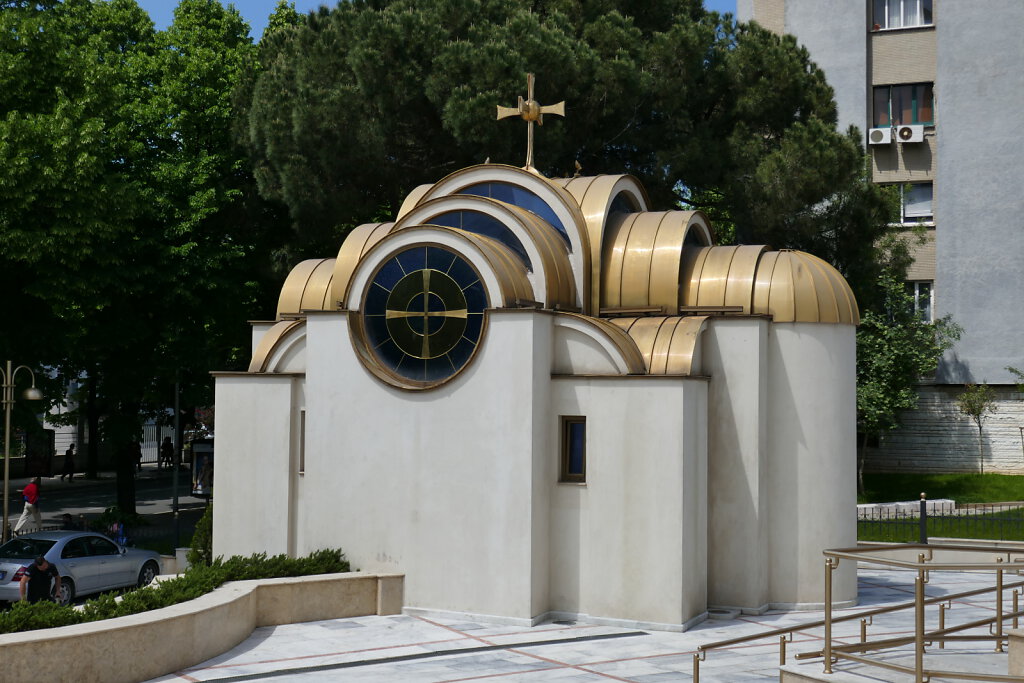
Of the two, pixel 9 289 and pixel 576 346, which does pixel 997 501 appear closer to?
pixel 576 346

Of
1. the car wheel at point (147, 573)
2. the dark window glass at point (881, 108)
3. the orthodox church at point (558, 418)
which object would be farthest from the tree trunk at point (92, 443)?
the dark window glass at point (881, 108)

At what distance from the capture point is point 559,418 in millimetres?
18984

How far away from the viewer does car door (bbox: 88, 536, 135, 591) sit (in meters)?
22.2

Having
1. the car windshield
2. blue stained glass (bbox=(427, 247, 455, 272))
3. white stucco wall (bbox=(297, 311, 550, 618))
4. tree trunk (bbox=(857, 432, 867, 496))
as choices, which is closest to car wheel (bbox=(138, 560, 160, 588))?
the car windshield

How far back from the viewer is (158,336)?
105 ft

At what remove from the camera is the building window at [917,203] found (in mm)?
39938

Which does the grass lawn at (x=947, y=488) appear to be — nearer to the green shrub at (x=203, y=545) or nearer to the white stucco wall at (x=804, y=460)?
the white stucco wall at (x=804, y=460)

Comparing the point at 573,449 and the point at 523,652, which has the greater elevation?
the point at 573,449

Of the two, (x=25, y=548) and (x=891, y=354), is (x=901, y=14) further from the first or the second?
(x=25, y=548)

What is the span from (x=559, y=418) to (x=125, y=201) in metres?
14.6

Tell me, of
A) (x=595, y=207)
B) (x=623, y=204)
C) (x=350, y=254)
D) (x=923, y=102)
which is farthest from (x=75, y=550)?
(x=923, y=102)

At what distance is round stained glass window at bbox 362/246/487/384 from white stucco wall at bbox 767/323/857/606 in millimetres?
5316

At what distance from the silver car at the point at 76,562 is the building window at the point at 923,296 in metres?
27.0

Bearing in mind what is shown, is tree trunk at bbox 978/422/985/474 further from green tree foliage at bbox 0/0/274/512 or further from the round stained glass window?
the round stained glass window
